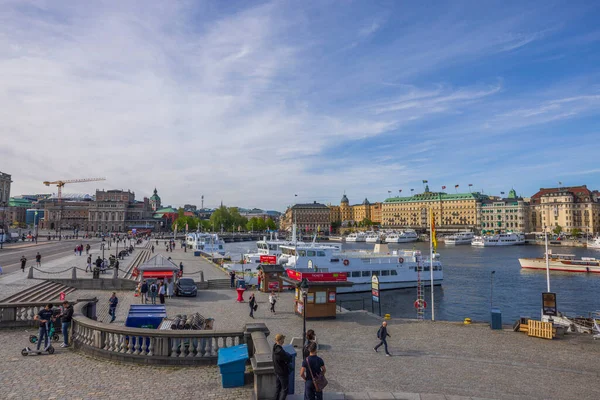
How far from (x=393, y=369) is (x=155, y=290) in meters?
18.1

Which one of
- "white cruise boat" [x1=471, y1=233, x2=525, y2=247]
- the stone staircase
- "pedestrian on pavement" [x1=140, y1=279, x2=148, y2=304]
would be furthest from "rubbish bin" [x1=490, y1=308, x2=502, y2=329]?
"white cruise boat" [x1=471, y1=233, x2=525, y2=247]

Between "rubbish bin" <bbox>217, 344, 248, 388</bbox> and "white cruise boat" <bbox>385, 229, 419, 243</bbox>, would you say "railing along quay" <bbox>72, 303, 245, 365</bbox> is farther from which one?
"white cruise boat" <bbox>385, 229, 419, 243</bbox>

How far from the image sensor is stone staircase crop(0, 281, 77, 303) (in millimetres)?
24017

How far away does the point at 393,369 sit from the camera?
45.4ft

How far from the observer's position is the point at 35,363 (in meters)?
12.5

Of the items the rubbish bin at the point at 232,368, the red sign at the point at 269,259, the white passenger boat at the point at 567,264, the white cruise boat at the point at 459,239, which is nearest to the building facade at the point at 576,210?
the white cruise boat at the point at 459,239

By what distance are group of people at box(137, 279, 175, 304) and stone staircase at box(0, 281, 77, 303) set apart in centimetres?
532

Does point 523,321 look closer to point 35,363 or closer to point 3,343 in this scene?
point 35,363

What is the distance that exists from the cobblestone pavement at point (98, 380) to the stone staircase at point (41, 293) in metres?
12.9

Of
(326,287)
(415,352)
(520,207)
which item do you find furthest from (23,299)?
(520,207)

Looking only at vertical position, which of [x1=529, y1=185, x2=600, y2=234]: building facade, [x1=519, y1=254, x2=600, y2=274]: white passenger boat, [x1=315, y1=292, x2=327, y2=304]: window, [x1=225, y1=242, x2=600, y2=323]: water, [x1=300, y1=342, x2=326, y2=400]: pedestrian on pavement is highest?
[x1=529, y1=185, x2=600, y2=234]: building facade

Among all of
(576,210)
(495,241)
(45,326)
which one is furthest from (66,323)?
(576,210)

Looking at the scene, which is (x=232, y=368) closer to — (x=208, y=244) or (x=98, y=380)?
(x=98, y=380)

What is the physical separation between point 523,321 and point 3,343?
23.2 meters
